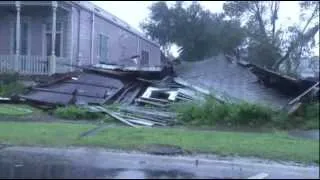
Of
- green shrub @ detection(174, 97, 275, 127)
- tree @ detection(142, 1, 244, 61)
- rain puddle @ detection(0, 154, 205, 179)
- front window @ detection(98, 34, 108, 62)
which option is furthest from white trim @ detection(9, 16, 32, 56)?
tree @ detection(142, 1, 244, 61)

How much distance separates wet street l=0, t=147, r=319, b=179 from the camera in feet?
31.5

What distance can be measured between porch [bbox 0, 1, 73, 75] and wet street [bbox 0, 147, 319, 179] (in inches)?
578

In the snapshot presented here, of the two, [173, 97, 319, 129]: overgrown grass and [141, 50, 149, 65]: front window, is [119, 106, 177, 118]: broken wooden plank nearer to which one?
[173, 97, 319, 129]: overgrown grass

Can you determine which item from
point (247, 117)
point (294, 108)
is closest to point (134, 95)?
point (247, 117)

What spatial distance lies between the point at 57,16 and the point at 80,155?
1747 cm

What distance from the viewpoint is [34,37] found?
92.5ft

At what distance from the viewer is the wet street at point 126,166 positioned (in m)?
9.60

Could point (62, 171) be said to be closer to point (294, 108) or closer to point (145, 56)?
point (294, 108)

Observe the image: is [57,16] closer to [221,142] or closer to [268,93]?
[268,93]

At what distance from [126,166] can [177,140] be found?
9.89 ft

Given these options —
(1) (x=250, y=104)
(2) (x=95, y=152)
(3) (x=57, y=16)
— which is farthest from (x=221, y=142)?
(3) (x=57, y=16)

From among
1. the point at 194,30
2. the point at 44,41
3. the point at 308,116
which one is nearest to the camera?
the point at 308,116

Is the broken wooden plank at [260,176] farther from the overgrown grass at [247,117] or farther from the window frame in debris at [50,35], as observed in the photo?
the window frame in debris at [50,35]

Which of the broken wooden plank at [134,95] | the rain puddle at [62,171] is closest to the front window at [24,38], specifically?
the broken wooden plank at [134,95]
